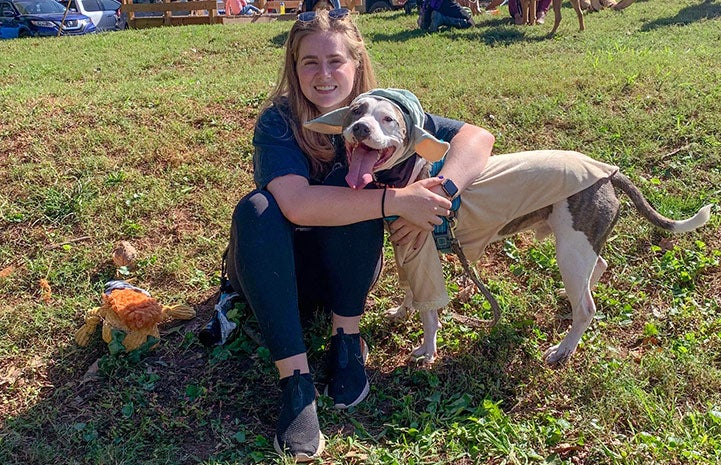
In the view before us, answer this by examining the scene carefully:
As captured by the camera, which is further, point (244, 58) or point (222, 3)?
point (222, 3)

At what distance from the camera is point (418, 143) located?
8.33 ft

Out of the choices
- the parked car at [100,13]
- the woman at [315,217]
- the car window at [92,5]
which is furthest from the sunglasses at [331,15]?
the car window at [92,5]

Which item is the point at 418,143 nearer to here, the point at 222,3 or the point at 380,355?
the point at 380,355

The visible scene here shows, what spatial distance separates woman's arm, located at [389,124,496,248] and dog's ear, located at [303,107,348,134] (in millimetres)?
492

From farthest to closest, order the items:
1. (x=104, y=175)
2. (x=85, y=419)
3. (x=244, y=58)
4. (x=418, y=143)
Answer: (x=244, y=58), (x=104, y=175), (x=85, y=419), (x=418, y=143)

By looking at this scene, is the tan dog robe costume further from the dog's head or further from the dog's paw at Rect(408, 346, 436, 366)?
the dog's paw at Rect(408, 346, 436, 366)

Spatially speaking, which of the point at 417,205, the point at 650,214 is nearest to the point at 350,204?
the point at 417,205

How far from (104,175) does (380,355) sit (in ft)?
8.87

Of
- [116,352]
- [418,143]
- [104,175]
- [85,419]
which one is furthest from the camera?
[104,175]

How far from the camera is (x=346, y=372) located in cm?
279

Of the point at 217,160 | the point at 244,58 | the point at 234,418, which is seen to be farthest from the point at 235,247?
the point at 244,58

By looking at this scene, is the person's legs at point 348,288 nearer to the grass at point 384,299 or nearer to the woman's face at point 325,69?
the grass at point 384,299

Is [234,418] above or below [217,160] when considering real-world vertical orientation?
below

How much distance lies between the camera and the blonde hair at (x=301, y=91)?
9.17 ft
